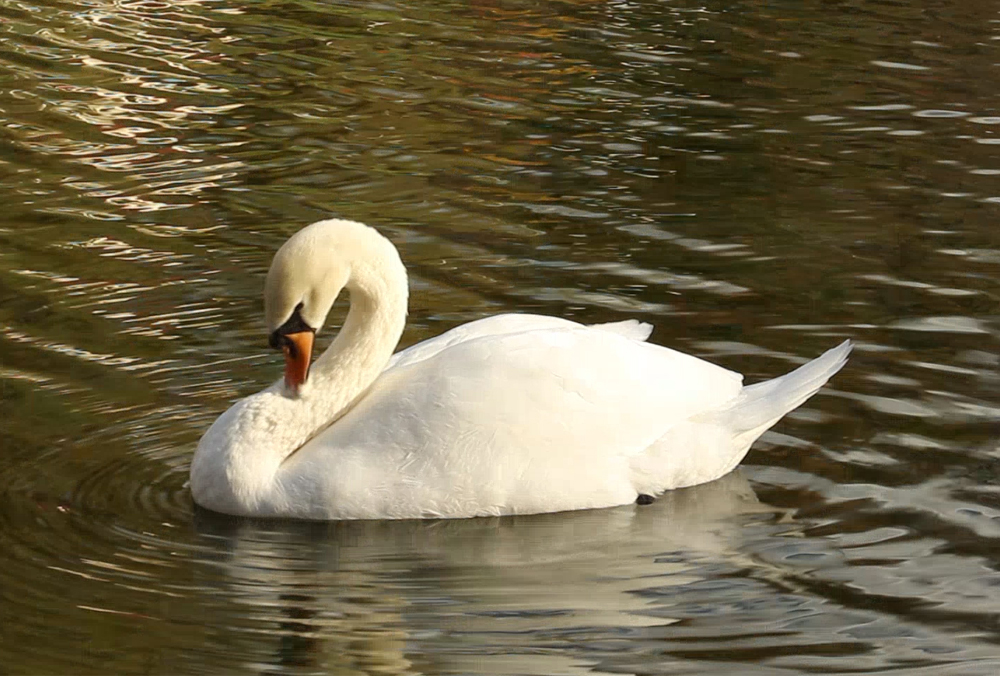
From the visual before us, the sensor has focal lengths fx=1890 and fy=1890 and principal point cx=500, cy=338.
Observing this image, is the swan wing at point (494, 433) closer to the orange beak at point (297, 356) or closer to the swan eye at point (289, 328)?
the orange beak at point (297, 356)

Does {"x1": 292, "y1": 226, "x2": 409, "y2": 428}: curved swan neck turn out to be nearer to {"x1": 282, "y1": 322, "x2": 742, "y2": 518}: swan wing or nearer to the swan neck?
the swan neck

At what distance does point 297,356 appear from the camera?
7035 mm

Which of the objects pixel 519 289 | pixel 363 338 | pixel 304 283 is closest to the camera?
pixel 304 283

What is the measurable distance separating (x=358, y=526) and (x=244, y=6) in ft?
42.1

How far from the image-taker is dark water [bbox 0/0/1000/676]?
603cm

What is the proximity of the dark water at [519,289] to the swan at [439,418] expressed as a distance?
0.14 metres

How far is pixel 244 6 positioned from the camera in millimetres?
18844

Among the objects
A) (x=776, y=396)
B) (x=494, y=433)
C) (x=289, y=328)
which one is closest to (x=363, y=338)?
(x=289, y=328)

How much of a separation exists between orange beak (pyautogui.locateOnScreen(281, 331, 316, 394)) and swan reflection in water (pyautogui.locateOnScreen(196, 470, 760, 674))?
21.8 inches

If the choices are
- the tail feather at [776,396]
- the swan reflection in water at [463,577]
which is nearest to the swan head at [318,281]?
the swan reflection in water at [463,577]

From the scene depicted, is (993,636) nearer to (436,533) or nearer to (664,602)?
(664,602)

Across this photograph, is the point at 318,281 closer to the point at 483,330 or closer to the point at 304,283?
the point at 304,283

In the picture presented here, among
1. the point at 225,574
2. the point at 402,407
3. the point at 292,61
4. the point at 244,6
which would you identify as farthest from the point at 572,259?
the point at 244,6

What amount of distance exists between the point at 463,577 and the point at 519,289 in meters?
3.56
